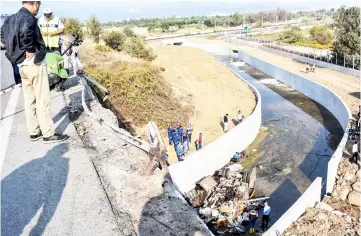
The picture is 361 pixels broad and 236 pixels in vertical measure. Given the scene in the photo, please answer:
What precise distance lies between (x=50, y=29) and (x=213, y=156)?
8.89 meters

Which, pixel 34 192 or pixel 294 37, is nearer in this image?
pixel 34 192

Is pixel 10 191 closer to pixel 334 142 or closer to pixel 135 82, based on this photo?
pixel 135 82

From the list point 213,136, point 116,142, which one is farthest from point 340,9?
point 116,142

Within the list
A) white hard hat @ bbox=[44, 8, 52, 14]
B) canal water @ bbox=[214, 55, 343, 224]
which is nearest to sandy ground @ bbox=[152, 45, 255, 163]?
canal water @ bbox=[214, 55, 343, 224]

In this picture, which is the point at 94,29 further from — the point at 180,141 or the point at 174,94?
the point at 180,141

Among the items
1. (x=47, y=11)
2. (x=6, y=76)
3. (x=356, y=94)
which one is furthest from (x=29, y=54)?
(x=356, y=94)

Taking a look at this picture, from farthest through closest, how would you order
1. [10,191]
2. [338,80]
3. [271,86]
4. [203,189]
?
[271,86], [338,80], [203,189], [10,191]

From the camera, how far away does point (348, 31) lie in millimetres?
35844

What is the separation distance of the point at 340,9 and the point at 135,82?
26.8 m

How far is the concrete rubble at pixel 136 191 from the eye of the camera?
3871 mm

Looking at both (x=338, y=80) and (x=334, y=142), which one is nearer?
(x=334, y=142)

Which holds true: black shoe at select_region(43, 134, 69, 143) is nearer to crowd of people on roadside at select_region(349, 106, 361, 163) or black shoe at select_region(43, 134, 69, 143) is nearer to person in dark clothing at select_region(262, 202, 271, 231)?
person in dark clothing at select_region(262, 202, 271, 231)

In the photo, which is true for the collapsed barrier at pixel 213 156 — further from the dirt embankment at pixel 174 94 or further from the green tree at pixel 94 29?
the green tree at pixel 94 29

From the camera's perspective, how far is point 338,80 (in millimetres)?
31422
